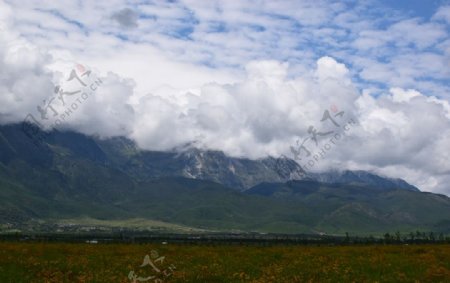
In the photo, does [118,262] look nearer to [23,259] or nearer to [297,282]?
[23,259]

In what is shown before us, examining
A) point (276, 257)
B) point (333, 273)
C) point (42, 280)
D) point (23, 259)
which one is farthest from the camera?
point (276, 257)

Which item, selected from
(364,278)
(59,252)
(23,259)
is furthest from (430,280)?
(59,252)

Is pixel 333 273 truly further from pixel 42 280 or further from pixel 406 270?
pixel 42 280

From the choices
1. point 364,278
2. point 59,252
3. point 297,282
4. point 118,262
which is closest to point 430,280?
point 364,278

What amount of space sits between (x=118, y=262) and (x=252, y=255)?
15142 millimetres

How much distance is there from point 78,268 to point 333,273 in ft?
68.9

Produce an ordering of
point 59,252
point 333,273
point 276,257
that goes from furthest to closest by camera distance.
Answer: point 59,252, point 276,257, point 333,273

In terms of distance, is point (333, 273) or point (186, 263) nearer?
A: point (333, 273)

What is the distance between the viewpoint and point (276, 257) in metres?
53.4

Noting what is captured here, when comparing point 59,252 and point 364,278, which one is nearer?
point 364,278

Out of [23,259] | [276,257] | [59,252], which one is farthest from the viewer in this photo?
[59,252]

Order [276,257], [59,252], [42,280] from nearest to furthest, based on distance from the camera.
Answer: [42,280] < [276,257] < [59,252]

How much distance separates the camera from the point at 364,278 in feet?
126

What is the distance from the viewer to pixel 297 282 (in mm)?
36531
